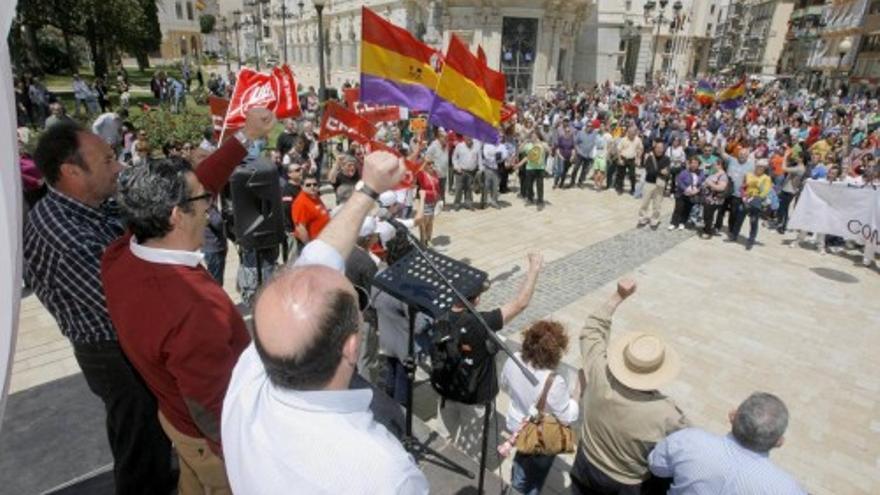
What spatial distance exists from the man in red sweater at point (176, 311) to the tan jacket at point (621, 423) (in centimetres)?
210

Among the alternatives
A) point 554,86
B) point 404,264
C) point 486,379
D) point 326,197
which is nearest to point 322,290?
point 404,264

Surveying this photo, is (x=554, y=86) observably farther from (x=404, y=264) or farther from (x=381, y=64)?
(x=404, y=264)

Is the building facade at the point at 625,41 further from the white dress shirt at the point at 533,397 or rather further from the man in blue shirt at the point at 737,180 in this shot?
the white dress shirt at the point at 533,397

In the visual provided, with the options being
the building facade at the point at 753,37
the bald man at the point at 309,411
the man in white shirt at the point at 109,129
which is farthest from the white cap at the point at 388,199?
the building facade at the point at 753,37

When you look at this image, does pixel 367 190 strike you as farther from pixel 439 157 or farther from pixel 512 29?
pixel 512 29

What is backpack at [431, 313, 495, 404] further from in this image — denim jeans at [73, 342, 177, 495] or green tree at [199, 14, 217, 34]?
green tree at [199, 14, 217, 34]

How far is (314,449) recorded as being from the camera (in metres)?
1.24

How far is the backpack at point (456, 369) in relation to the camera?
359cm

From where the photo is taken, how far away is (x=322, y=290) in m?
1.33

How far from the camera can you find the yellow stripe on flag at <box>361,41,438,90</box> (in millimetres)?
6016

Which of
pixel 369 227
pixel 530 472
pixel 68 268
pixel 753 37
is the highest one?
pixel 753 37

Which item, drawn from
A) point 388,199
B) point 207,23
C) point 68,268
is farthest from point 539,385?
point 207,23

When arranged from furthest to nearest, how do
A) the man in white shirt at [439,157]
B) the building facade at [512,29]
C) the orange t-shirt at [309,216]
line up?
the building facade at [512,29]
the man in white shirt at [439,157]
the orange t-shirt at [309,216]

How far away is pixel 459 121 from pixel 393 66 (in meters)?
1.03
